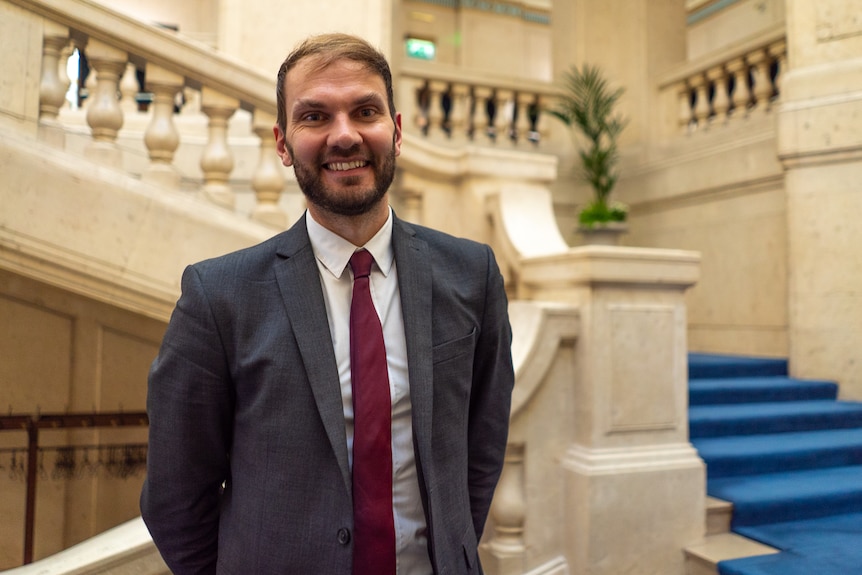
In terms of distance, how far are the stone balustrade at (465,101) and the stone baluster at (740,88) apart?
70.6 inches

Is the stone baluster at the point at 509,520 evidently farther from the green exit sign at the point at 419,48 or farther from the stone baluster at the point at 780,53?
the green exit sign at the point at 419,48

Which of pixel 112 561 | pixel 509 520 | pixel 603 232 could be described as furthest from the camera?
pixel 603 232

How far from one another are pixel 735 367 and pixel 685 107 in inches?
130

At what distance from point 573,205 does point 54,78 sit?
18.6ft

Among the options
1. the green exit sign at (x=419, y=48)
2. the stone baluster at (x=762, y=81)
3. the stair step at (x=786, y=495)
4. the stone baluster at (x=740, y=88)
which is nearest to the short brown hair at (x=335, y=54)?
the stair step at (x=786, y=495)

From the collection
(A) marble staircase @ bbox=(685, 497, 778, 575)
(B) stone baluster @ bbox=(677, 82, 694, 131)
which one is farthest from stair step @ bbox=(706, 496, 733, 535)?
(B) stone baluster @ bbox=(677, 82, 694, 131)

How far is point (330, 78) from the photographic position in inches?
50.9

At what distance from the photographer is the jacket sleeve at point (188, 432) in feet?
4.25

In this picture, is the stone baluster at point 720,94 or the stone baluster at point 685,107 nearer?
the stone baluster at point 720,94

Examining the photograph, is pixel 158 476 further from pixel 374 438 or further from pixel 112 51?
pixel 112 51

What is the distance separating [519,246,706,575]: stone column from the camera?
291 centimetres

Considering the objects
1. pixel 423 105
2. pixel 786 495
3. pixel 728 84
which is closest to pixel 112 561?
pixel 786 495

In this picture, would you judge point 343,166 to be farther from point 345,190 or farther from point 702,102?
point 702,102

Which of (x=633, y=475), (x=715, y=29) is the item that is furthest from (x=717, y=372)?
(x=715, y=29)
